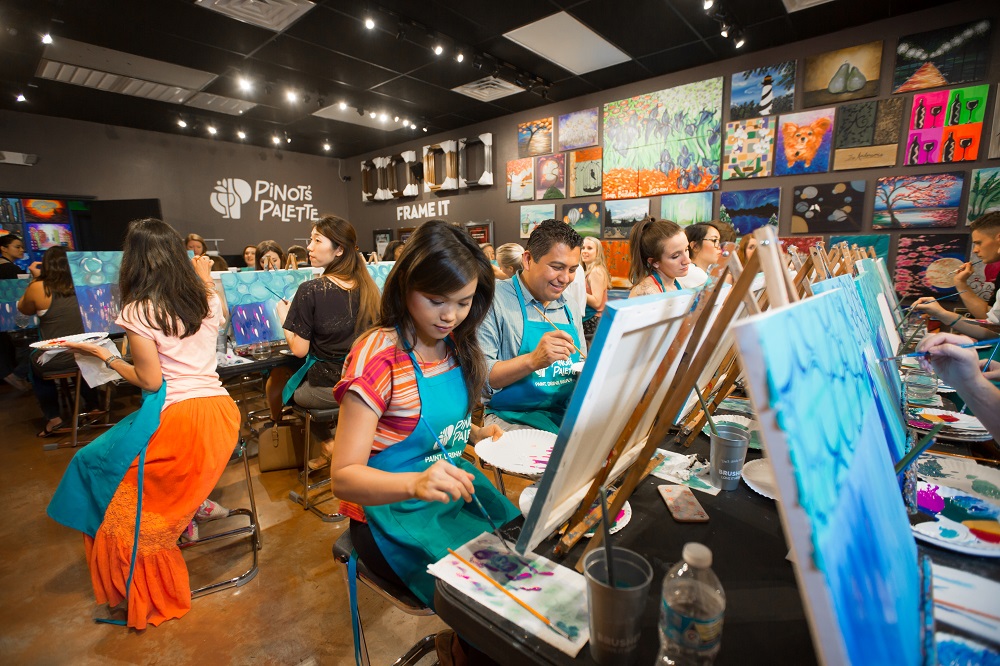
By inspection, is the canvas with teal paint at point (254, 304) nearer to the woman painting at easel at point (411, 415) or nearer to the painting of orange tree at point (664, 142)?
the woman painting at easel at point (411, 415)

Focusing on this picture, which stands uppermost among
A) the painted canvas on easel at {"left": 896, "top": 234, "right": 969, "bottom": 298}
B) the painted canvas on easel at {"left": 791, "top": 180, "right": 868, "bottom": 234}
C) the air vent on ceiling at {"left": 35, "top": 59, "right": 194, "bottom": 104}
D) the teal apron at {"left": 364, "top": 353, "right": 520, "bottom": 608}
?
the air vent on ceiling at {"left": 35, "top": 59, "right": 194, "bottom": 104}

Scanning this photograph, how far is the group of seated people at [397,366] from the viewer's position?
3.64 ft

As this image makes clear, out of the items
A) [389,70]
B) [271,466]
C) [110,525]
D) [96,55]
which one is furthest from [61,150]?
[110,525]

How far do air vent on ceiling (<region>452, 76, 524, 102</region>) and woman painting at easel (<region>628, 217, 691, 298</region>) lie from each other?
314 centimetres

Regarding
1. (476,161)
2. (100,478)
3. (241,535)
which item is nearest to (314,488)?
(241,535)

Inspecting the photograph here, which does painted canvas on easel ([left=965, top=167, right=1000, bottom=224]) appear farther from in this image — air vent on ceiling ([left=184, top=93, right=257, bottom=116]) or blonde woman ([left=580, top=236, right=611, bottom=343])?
air vent on ceiling ([left=184, top=93, right=257, bottom=116])

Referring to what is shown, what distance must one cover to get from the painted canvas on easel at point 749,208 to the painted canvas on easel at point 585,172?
1423 mm

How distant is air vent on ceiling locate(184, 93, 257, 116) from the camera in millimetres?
5355

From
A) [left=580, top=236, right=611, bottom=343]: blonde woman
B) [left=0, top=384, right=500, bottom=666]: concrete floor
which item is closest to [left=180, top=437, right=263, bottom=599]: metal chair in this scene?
[left=0, top=384, right=500, bottom=666]: concrete floor

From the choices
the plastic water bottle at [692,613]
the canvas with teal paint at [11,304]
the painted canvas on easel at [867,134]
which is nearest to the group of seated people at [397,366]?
the plastic water bottle at [692,613]

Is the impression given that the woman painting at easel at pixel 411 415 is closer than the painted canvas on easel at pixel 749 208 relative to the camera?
Yes

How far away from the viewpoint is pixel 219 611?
192 centimetres

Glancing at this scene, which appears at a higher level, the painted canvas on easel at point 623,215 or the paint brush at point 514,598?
the painted canvas on easel at point 623,215

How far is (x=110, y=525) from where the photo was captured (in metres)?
1.79
